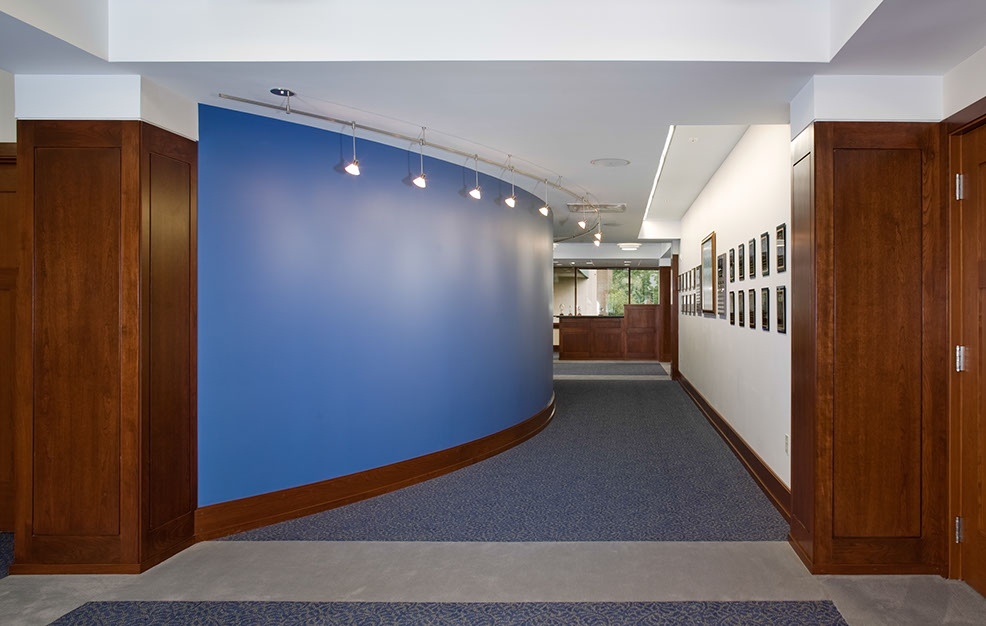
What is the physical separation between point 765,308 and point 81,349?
14.1 feet

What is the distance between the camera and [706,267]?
7062mm

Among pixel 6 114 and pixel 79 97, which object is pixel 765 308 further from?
pixel 6 114

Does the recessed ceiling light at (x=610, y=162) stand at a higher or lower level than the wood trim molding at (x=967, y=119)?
Result: higher

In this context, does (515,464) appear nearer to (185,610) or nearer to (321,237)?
(321,237)

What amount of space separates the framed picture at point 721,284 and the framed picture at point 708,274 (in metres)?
0.17

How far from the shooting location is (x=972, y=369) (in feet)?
9.30

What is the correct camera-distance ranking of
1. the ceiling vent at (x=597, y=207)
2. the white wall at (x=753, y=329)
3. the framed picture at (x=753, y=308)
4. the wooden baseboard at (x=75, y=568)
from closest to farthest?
the wooden baseboard at (x=75, y=568)
the white wall at (x=753, y=329)
the framed picture at (x=753, y=308)
the ceiling vent at (x=597, y=207)

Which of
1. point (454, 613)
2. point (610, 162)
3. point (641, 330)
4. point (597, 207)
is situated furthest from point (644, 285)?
point (454, 613)

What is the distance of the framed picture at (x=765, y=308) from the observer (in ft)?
13.9

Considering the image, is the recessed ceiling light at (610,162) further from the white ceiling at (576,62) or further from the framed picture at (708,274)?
the framed picture at (708,274)

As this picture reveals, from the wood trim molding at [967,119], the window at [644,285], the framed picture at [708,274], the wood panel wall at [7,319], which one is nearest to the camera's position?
the wood trim molding at [967,119]

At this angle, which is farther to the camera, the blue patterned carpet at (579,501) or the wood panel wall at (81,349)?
the blue patterned carpet at (579,501)

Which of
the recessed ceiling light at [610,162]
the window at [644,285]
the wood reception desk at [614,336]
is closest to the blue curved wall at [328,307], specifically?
the recessed ceiling light at [610,162]

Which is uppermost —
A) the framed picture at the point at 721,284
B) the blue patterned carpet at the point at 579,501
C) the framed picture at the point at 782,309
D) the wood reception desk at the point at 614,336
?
the framed picture at the point at 721,284
